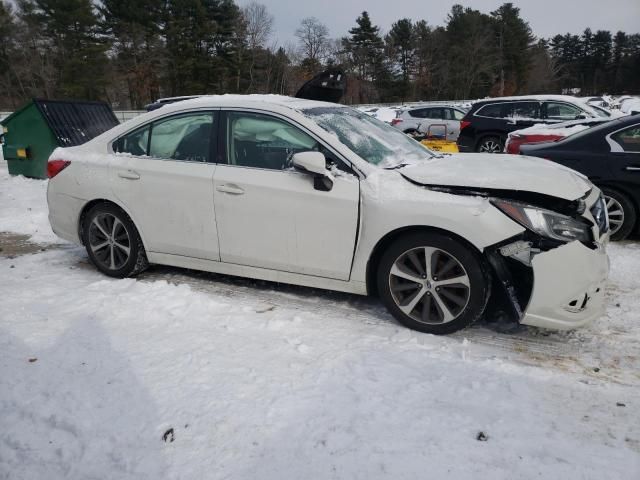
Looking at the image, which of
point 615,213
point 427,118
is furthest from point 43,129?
point 427,118

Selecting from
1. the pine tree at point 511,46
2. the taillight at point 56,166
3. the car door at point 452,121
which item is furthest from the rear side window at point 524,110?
the pine tree at point 511,46

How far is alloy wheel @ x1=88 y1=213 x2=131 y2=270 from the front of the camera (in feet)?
14.8

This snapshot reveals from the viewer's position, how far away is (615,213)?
561 centimetres

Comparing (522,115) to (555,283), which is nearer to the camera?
(555,283)

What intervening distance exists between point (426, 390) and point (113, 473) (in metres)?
1.63

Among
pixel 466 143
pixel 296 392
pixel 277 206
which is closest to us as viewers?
pixel 296 392

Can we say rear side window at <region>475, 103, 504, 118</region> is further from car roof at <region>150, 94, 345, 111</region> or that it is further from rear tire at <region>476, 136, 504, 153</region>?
car roof at <region>150, 94, 345, 111</region>

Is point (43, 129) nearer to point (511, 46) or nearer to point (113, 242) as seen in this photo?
point (113, 242)

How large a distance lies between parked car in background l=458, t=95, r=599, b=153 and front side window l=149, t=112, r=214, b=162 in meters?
9.52

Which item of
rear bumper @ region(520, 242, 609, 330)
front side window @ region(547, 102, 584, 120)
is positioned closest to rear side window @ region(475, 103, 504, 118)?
front side window @ region(547, 102, 584, 120)

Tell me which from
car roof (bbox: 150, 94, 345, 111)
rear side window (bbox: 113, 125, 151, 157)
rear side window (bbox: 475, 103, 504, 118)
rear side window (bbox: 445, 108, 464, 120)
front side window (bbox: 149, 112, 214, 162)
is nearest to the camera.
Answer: car roof (bbox: 150, 94, 345, 111)

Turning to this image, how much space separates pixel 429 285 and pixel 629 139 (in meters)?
3.82

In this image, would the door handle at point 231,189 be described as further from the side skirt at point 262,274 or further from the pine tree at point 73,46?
the pine tree at point 73,46

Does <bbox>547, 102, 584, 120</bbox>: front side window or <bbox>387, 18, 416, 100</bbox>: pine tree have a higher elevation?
<bbox>387, 18, 416, 100</bbox>: pine tree
